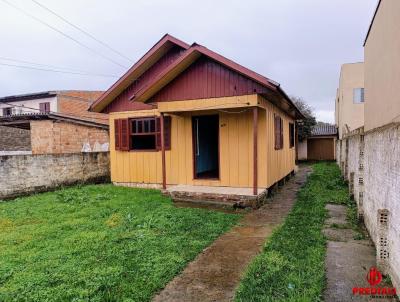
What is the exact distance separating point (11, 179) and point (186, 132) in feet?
17.6

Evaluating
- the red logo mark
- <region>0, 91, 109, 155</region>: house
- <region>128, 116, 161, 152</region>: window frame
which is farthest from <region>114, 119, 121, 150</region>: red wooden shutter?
the red logo mark

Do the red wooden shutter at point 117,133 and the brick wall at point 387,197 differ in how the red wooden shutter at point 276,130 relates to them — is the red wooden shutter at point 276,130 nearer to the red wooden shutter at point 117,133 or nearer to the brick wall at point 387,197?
the brick wall at point 387,197

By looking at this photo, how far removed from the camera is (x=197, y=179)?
8.50 meters

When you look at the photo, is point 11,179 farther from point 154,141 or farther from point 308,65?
point 308,65

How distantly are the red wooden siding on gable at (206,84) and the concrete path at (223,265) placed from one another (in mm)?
3179

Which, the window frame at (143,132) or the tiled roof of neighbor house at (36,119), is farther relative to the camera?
the tiled roof of neighbor house at (36,119)

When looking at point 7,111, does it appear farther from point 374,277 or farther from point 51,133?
point 374,277

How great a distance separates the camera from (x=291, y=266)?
3.48m

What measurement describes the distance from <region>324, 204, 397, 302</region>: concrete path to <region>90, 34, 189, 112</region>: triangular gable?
6937mm

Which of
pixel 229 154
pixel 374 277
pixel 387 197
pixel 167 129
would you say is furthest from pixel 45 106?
pixel 374 277

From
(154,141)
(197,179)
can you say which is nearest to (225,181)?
(197,179)

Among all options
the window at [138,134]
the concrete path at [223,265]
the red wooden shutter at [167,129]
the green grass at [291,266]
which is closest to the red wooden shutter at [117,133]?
the window at [138,134]

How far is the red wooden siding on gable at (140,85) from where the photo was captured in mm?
9562

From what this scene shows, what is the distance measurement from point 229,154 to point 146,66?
4422 millimetres
